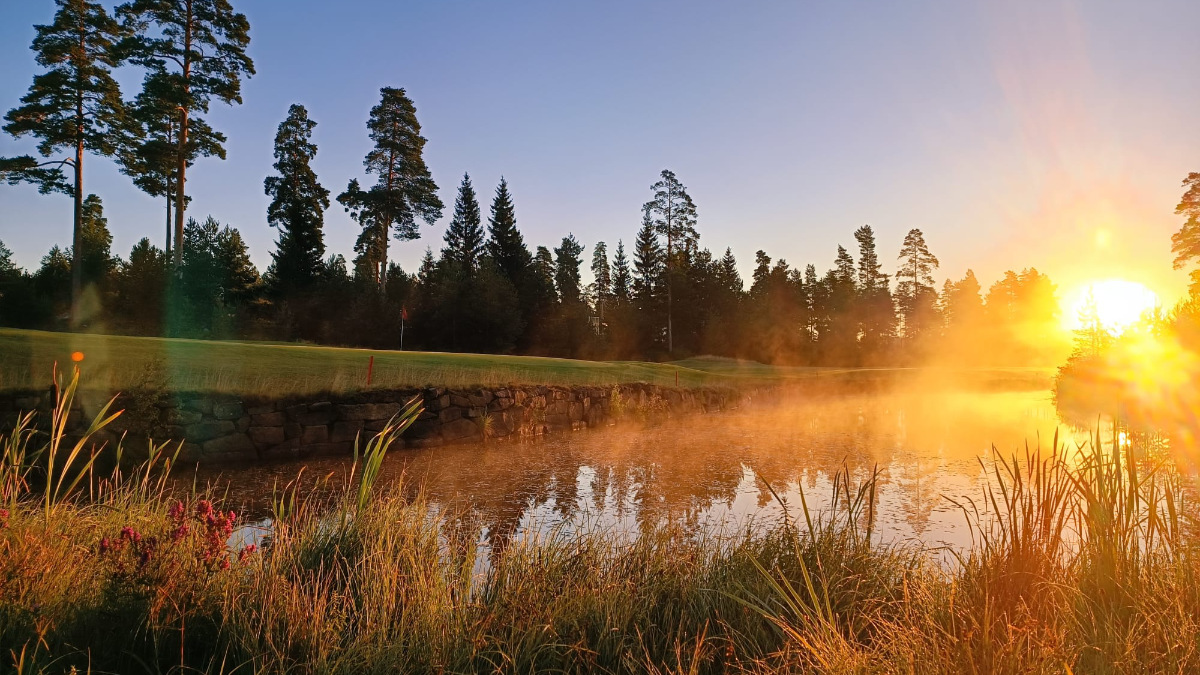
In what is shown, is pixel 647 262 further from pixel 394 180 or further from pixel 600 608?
pixel 600 608

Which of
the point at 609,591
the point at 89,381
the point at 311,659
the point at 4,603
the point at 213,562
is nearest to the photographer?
the point at 311,659

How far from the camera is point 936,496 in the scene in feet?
22.8

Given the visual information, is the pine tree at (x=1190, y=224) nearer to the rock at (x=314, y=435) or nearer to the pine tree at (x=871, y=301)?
the pine tree at (x=871, y=301)

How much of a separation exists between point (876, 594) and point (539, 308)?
115 feet

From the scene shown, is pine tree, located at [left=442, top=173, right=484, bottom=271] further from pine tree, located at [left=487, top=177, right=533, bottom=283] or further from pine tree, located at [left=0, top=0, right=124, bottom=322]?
pine tree, located at [left=0, top=0, right=124, bottom=322]

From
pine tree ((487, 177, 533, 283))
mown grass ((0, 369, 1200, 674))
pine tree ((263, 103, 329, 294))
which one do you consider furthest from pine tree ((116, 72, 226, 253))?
mown grass ((0, 369, 1200, 674))

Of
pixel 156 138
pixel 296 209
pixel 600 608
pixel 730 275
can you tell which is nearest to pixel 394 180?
pixel 296 209

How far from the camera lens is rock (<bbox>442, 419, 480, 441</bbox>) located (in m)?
→ 11.5

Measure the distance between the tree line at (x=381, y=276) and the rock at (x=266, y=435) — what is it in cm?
1662

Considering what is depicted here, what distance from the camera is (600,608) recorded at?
9.66ft

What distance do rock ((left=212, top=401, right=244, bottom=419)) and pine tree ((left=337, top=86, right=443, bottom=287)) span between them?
29181 millimetres

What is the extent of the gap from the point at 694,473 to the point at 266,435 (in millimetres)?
6540

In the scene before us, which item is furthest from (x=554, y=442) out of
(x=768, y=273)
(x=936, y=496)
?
(x=768, y=273)

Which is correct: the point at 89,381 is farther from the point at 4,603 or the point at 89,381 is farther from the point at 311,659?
the point at 311,659
